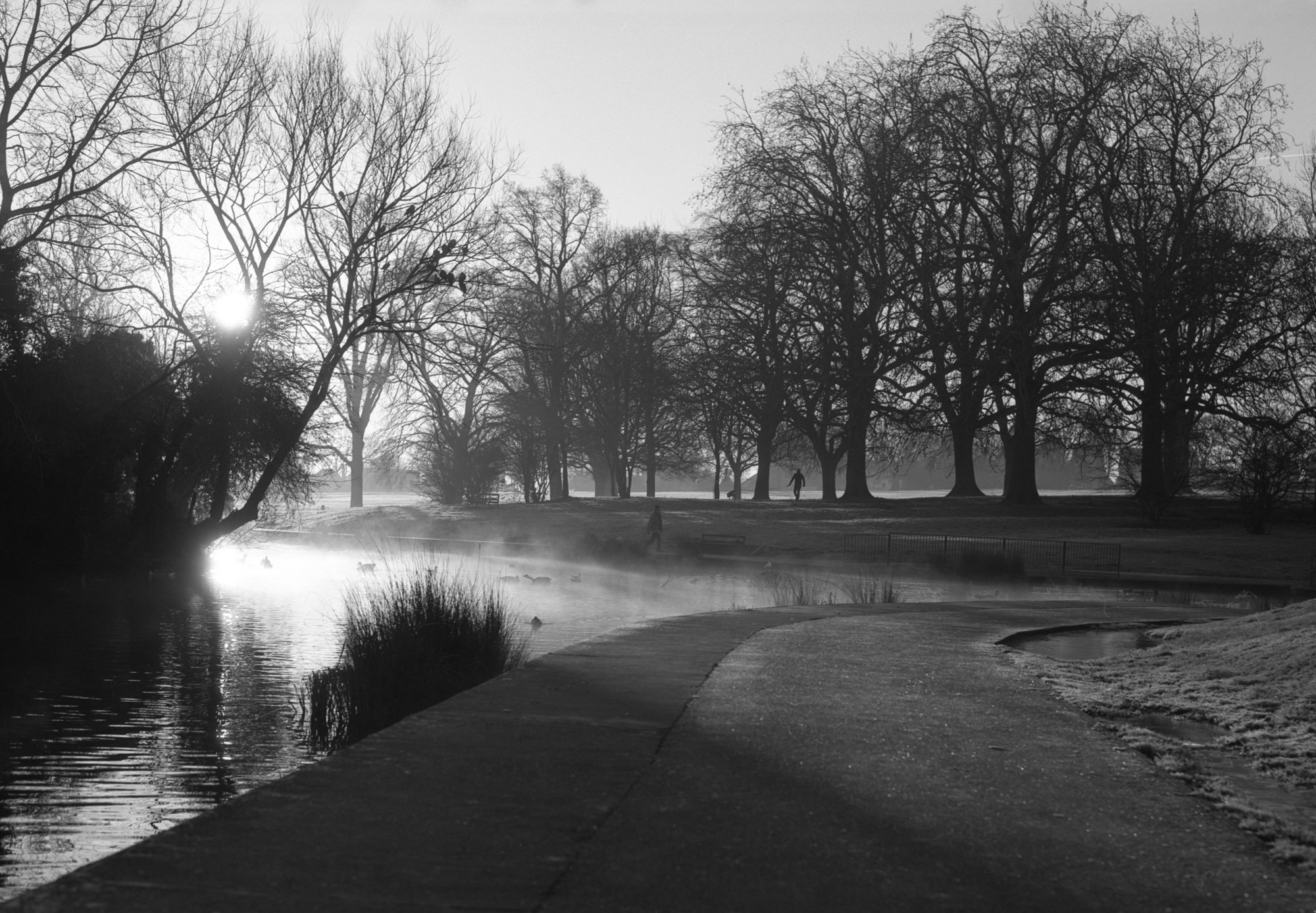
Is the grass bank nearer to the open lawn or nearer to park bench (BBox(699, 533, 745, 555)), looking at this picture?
the open lawn

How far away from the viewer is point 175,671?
1484 centimetres

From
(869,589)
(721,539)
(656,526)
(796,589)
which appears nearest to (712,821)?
(869,589)

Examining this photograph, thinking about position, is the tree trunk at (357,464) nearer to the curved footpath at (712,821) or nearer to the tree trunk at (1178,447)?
the tree trunk at (1178,447)

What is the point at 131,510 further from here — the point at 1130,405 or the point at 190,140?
the point at 1130,405

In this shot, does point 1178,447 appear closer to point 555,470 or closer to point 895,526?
point 895,526

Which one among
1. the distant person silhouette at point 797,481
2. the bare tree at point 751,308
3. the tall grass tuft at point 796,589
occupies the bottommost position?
the tall grass tuft at point 796,589

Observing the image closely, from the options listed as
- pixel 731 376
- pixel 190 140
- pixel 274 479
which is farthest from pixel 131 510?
pixel 731 376

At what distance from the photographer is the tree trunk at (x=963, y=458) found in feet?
149

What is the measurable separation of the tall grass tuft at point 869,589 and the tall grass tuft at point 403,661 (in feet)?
28.4

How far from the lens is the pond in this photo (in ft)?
27.5

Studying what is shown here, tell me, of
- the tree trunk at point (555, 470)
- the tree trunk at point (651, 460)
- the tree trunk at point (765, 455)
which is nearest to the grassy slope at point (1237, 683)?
the tree trunk at point (765, 455)

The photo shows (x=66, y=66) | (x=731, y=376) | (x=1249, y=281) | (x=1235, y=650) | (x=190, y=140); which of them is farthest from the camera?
(x=731, y=376)

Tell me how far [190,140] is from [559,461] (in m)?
41.0

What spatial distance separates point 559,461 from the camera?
6662 cm
